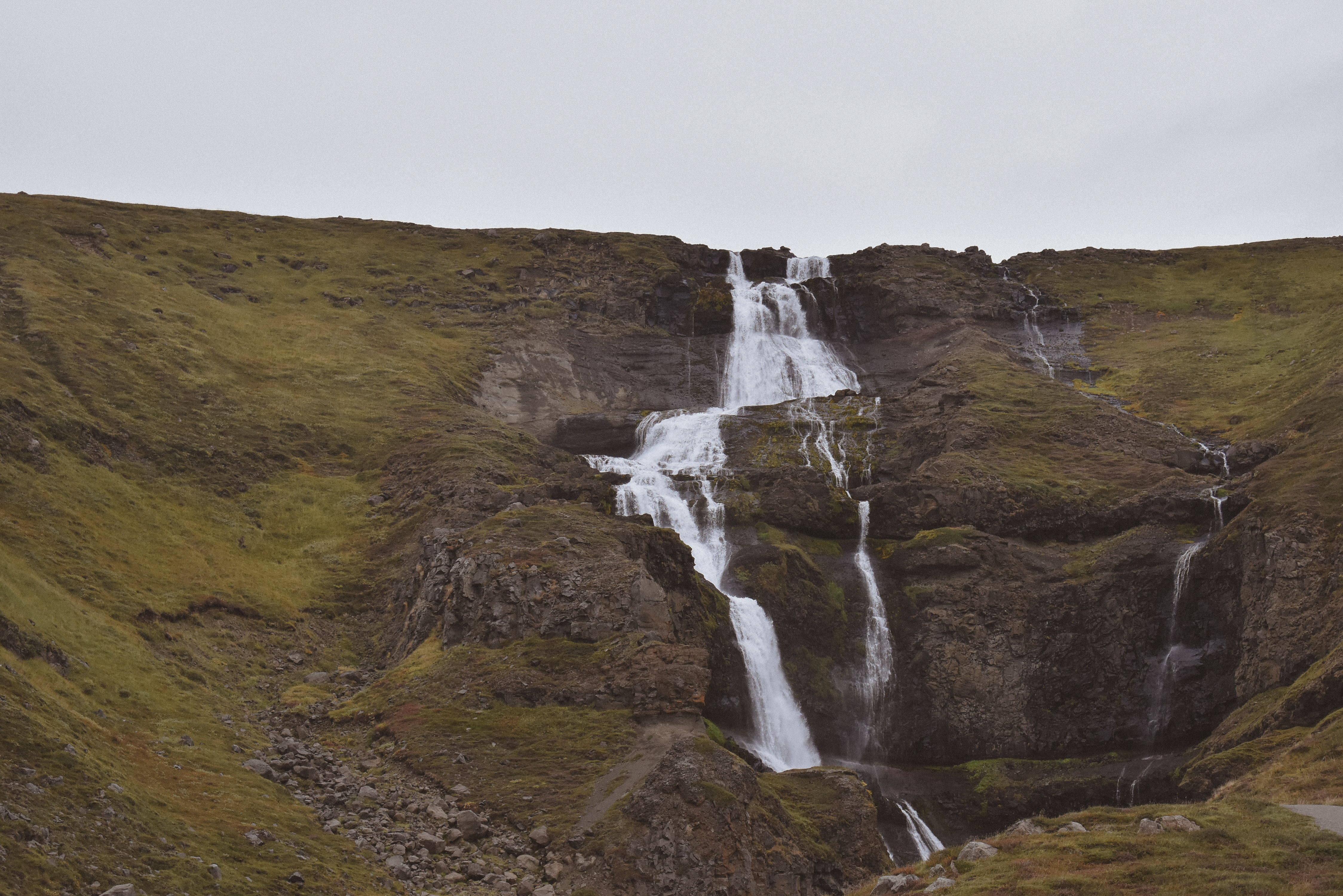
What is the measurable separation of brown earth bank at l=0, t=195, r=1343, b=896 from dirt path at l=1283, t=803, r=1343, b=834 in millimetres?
1365

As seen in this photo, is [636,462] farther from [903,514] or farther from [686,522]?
[903,514]

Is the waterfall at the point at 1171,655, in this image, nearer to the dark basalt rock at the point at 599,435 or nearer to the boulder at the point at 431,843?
the boulder at the point at 431,843

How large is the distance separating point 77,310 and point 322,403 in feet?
44.5

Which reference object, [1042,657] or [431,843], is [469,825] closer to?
[431,843]

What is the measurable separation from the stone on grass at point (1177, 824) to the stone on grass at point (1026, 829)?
2427 millimetres

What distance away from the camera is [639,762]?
2747 cm

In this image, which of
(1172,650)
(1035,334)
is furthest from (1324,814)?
(1035,334)

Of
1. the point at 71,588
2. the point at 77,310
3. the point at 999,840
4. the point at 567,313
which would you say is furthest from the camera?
the point at 567,313

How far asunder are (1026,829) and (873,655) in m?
20.9

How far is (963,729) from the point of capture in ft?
133

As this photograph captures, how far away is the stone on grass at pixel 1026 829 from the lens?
22.1m

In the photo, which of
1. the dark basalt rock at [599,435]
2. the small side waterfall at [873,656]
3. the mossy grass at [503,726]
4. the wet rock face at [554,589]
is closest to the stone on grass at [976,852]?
the mossy grass at [503,726]

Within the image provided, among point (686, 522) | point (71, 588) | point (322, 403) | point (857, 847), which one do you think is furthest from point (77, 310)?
point (857, 847)

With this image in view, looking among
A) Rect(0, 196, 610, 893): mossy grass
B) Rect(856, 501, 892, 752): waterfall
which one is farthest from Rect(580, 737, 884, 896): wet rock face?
Rect(856, 501, 892, 752): waterfall
